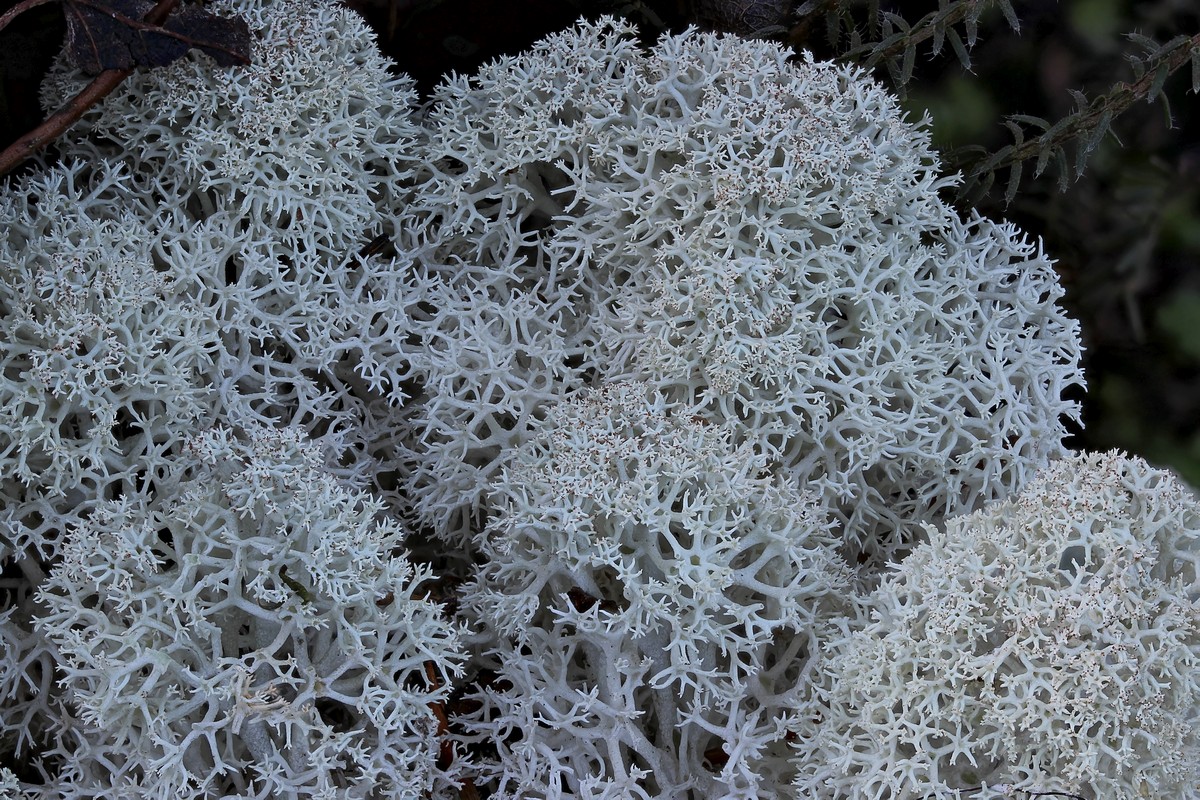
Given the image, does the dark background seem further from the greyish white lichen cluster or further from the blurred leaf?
the greyish white lichen cluster

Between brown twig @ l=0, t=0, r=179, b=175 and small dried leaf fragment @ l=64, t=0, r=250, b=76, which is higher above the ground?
small dried leaf fragment @ l=64, t=0, r=250, b=76

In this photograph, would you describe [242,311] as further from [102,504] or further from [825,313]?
[825,313]

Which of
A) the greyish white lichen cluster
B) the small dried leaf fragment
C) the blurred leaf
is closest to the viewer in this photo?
the greyish white lichen cluster

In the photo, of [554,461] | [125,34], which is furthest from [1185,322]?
[125,34]

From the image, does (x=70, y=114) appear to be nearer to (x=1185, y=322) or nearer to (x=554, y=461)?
(x=554, y=461)

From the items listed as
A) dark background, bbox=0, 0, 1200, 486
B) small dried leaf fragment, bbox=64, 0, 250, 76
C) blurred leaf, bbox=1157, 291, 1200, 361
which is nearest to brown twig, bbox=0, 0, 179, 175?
small dried leaf fragment, bbox=64, 0, 250, 76

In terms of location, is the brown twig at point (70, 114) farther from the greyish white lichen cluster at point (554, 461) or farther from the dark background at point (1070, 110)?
the dark background at point (1070, 110)

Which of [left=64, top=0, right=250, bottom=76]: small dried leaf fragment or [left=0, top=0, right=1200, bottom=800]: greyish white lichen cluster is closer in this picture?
[left=0, top=0, right=1200, bottom=800]: greyish white lichen cluster

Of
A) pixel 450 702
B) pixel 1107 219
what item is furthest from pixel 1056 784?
pixel 1107 219

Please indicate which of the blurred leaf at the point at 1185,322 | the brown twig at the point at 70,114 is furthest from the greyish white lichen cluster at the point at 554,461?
the blurred leaf at the point at 1185,322
